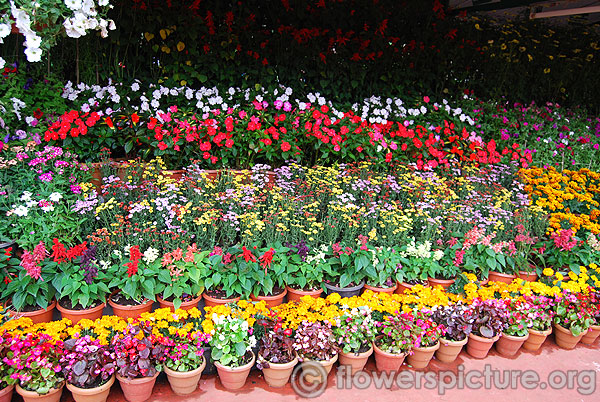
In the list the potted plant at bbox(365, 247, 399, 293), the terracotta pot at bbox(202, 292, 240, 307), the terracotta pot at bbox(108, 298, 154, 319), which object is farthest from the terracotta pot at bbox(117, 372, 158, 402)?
the potted plant at bbox(365, 247, 399, 293)

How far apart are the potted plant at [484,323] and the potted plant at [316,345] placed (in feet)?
3.22

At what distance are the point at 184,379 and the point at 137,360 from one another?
0.28 metres

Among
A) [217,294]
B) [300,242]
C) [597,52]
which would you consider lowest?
[217,294]

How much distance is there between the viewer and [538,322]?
3.07 m

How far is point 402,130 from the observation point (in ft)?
14.7

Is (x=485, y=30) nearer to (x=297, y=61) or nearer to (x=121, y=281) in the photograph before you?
(x=297, y=61)

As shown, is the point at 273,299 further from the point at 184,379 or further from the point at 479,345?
the point at 479,345

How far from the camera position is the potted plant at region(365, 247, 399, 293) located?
3047 millimetres

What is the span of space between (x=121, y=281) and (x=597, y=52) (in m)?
8.62

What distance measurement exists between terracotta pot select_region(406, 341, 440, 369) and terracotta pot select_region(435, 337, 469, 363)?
0.07 meters

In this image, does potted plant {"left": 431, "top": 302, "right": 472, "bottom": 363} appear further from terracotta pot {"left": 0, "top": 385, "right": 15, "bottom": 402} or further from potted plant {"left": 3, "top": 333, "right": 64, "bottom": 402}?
terracotta pot {"left": 0, "top": 385, "right": 15, "bottom": 402}

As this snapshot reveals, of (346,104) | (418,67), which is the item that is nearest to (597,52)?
(418,67)

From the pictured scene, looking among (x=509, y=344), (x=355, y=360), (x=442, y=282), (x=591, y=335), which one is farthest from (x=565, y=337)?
(x=355, y=360)

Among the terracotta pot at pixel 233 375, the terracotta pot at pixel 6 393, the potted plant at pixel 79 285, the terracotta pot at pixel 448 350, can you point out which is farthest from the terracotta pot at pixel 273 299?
the terracotta pot at pixel 6 393
